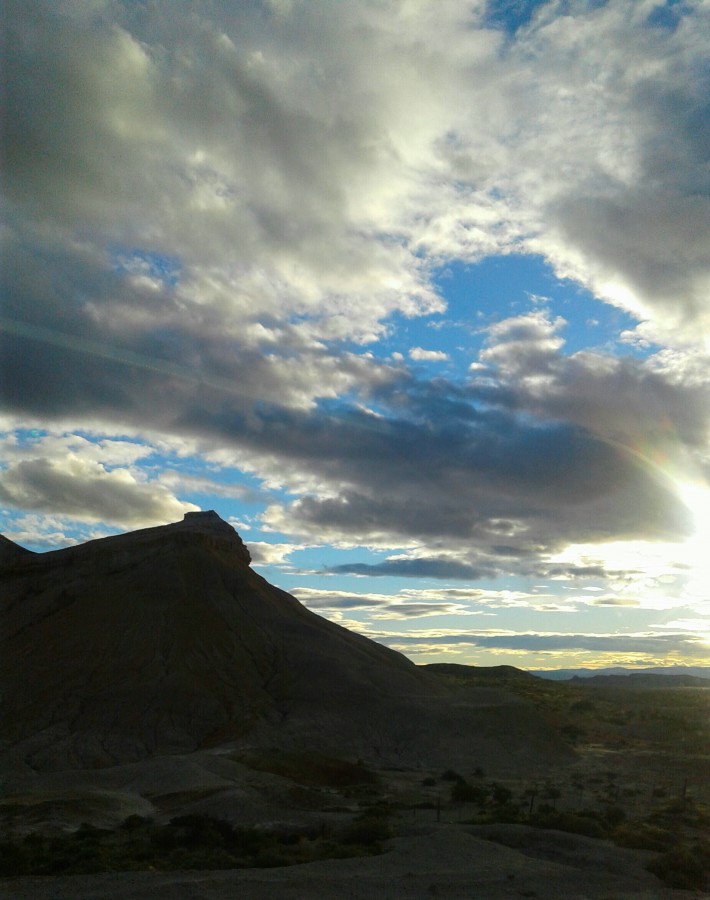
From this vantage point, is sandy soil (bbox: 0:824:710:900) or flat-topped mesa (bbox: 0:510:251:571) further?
flat-topped mesa (bbox: 0:510:251:571)

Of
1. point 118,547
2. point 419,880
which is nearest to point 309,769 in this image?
point 419,880

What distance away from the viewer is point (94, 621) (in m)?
68.8

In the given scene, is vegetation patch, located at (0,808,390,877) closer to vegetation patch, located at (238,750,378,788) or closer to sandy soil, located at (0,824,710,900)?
sandy soil, located at (0,824,710,900)

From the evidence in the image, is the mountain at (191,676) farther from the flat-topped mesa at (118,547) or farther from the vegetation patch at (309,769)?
the vegetation patch at (309,769)

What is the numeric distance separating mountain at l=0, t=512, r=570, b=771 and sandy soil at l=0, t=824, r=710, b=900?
95.4ft

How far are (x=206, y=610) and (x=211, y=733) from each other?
646 inches

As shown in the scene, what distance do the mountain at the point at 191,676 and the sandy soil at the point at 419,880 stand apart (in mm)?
29073

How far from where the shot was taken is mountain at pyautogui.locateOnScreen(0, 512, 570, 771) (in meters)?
55.4

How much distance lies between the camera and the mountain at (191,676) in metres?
55.4

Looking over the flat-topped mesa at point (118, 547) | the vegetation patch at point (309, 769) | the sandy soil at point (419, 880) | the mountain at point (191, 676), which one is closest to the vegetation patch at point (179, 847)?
the sandy soil at point (419, 880)

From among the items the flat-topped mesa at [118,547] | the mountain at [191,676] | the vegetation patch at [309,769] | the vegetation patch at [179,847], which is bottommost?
the vegetation patch at [179,847]

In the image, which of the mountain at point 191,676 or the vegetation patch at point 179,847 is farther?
the mountain at point 191,676

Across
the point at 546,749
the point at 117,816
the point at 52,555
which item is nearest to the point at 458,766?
the point at 546,749

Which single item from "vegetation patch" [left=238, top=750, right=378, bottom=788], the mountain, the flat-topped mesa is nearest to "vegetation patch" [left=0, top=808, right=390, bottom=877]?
"vegetation patch" [left=238, top=750, right=378, bottom=788]
